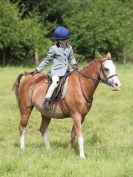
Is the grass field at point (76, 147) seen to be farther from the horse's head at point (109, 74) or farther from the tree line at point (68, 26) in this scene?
the tree line at point (68, 26)

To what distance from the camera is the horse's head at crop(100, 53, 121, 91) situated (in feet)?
29.5

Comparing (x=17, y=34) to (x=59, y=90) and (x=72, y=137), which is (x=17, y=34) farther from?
(x=59, y=90)

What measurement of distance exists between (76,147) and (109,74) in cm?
182

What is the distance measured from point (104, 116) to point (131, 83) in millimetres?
6985

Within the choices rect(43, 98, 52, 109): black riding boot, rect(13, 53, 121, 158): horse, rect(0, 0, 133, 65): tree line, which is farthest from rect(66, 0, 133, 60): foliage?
rect(43, 98, 52, 109): black riding boot

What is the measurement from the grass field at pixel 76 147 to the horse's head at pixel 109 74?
4.23 ft

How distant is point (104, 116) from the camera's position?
47.5 ft

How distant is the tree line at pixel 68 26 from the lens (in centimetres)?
3572

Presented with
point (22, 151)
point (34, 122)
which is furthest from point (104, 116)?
point (22, 151)

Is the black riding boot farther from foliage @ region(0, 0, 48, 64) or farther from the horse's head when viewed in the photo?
foliage @ region(0, 0, 48, 64)

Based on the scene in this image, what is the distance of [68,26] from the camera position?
41.0 m

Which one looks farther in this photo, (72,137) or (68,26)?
(68,26)

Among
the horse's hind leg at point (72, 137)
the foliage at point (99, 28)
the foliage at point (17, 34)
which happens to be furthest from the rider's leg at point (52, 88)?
the foliage at point (99, 28)

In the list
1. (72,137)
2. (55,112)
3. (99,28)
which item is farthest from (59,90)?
(99,28)
